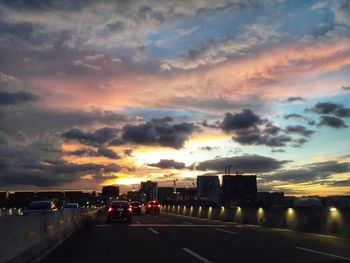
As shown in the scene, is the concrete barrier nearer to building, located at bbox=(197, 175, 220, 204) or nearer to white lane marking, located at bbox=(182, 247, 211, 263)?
white lane marking, located at bbox=(182, 247, 211, 263)

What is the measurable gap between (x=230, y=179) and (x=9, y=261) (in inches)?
4131

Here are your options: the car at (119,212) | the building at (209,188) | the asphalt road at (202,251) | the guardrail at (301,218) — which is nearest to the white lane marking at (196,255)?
the asphalt road at (202,251)

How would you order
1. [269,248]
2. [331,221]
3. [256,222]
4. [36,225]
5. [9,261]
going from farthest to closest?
1. [256,222]
2. [331,221]
3. [269,248]
4. [36,225]
5. [9,261]

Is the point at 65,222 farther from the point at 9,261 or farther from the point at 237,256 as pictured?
the point at 9,261

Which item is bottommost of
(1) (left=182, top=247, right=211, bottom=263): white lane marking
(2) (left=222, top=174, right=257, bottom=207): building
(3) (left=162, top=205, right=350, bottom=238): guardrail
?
(1) (left=182, top=247, right=211, bottom=263): white lane marking

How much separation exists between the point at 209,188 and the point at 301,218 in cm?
10539

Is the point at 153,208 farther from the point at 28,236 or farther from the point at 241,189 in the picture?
the point at 28,236

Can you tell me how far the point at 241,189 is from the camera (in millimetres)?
113000

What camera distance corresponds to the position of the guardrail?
2364 centimetres

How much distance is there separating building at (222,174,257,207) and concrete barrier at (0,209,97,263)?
307ft

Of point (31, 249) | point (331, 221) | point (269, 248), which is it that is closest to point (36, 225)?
point (31, 249)

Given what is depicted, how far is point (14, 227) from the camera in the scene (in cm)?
1184

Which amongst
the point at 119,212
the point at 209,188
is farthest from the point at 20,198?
the point at 119,212

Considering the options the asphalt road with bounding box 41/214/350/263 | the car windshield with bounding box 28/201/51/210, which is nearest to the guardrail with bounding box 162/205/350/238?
the asphalt road with bounding box 41/214/350/263
